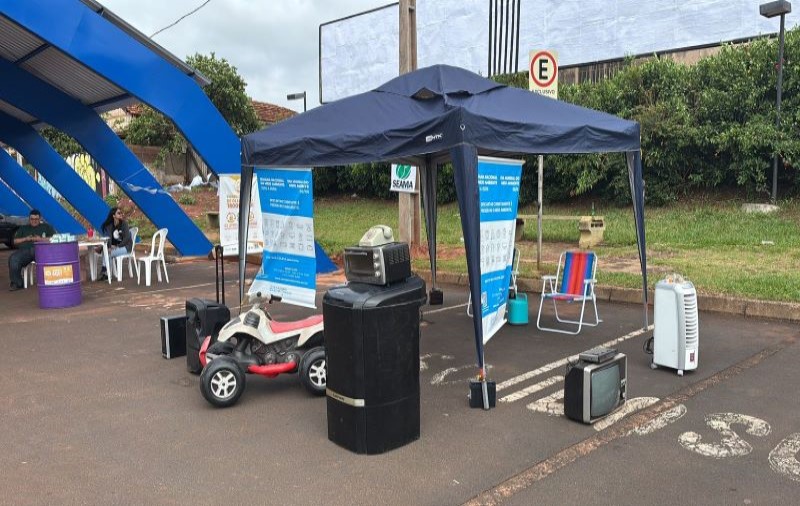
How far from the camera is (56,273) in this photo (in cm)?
863

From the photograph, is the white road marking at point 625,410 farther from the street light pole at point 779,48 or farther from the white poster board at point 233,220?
the street light pole at point 779,48

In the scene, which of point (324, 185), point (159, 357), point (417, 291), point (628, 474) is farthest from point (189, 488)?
point (324, 185)

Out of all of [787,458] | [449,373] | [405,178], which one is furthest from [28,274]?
[787,458]

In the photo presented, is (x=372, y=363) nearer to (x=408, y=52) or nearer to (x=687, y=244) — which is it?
(x=408, y=52)

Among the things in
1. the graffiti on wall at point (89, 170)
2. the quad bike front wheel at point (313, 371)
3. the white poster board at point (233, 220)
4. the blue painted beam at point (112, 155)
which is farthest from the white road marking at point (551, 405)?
the graffiti on wall at point (89, 170)

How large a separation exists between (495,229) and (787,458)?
8.05 feet

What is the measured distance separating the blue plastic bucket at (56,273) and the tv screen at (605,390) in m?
7.56

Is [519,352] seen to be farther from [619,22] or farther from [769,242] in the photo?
[619,22]

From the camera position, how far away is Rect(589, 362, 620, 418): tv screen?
164 inches

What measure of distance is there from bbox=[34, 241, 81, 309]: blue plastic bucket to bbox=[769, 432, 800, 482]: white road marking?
Answer: 28.2 ft

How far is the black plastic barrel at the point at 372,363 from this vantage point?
3662mm

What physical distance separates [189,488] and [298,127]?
12.1ft

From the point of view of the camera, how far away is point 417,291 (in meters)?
3.89

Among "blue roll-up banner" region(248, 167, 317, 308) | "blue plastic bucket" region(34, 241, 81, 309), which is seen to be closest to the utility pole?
"blue roll-up banner" region(248, 167, 317, 308)
